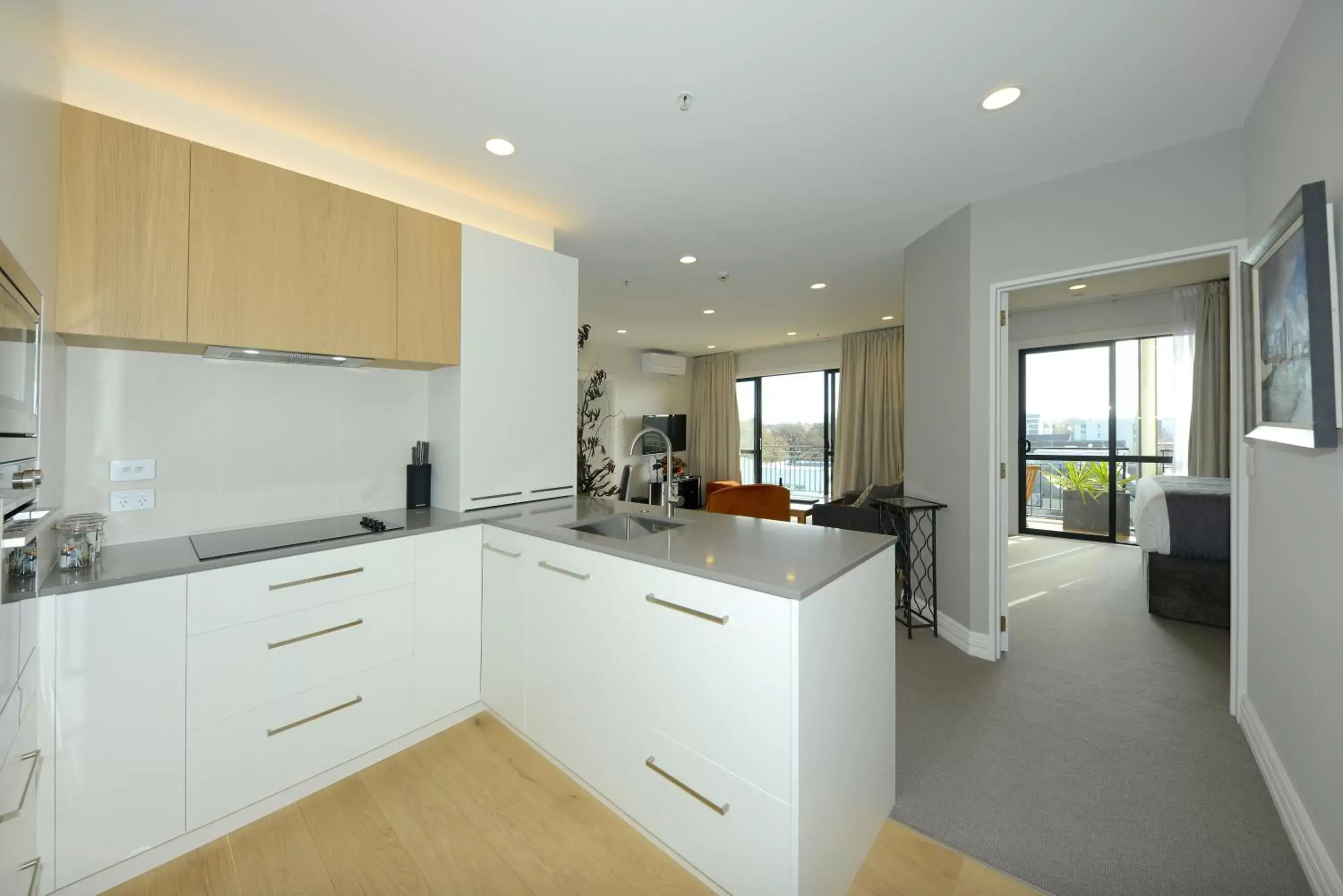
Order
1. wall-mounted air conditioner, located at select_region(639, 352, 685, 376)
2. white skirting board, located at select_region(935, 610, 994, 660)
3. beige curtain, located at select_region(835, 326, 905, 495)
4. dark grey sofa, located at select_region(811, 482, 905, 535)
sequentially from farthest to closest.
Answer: wall-mounted air conditioner, located at select_region(639, 352, 685, 376), beige curtain, located at select_region(835, 326, 905, 495), dark grey sofa, located at select_region(811, 482, 905, 535), white skirting board, located at select_region(935, 610, 994, 660)

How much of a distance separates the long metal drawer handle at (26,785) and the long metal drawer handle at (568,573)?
1246 millimetres

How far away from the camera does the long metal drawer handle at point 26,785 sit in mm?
967

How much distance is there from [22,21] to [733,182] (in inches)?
91.3

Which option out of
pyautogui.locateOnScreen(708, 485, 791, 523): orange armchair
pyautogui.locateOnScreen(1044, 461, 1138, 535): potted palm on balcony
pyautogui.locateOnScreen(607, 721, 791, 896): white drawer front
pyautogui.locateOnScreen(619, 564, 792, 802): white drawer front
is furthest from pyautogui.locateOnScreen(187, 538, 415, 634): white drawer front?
pyautogui.locateOnScreen(1044, 461, 1138, 535): potted palm on balcony

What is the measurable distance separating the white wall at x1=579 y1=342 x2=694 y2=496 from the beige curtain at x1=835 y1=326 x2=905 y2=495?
2.79 meters

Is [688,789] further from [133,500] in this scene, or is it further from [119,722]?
[133,500]

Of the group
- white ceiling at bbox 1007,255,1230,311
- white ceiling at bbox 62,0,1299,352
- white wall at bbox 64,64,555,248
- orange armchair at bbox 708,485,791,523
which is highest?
white ceiling at bbox 1007,255,1230,311

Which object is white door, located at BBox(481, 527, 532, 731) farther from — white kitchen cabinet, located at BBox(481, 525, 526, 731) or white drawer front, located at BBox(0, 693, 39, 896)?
white drawer front, located at BBox(0, 693, 39, 896)

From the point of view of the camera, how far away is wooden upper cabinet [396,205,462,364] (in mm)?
2273

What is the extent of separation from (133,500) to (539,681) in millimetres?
1576

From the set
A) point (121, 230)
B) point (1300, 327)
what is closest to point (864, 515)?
point (1300, 327)

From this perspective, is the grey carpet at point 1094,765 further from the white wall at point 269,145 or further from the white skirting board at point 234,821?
the white wall at point 269,145

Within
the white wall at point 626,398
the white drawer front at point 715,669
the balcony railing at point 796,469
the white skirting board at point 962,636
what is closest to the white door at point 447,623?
the white drawer front at point 715,669

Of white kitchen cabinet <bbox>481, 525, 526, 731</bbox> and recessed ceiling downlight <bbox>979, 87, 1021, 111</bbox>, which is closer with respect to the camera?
recessed ceiling downlight <bbox>979, 87, 1021, 111</bbox>
